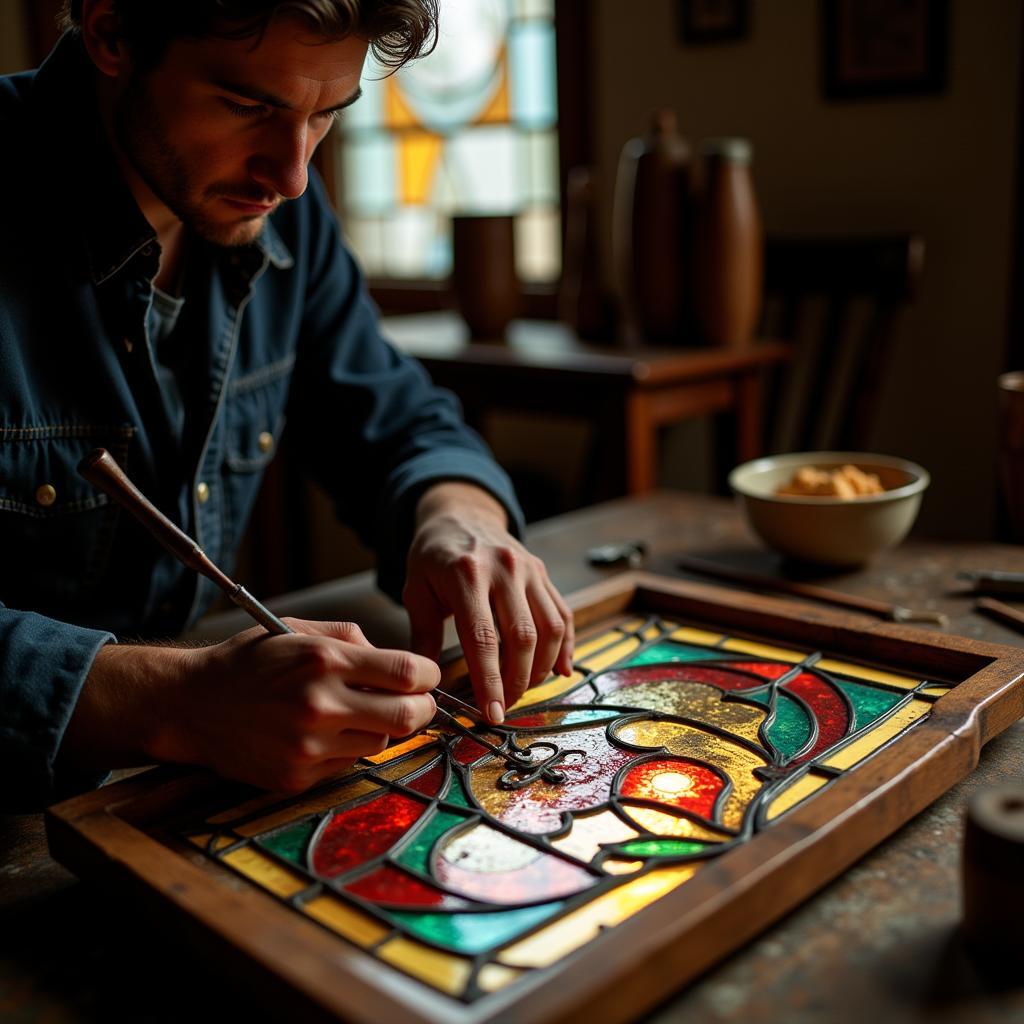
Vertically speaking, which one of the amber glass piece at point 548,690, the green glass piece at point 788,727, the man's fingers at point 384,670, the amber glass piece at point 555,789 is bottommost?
the amber glass piece at point 548,690

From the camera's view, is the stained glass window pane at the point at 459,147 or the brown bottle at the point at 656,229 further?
the stained glass window pane at the point at 459,147

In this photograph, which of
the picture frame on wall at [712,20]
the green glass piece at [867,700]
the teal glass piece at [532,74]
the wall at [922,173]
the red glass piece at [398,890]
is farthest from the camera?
the teal glass piece at [532,74]

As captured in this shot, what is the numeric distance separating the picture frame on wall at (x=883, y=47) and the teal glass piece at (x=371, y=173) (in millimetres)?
1895

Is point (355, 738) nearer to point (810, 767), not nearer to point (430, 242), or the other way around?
point (810, 767)

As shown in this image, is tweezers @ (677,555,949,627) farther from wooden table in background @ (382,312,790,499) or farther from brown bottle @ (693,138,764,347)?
brown bottle @ (693,138,764,347)

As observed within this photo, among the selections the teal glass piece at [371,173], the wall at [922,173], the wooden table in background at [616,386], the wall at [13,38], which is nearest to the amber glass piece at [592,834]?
the wooden table in background at [616,386]

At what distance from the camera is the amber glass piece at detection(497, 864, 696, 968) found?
0.71m

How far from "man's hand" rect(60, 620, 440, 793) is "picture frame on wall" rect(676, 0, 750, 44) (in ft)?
8.14

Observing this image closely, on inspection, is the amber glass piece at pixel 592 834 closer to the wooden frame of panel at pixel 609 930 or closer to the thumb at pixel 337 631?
the wooden frame of panel at pixel 609 930

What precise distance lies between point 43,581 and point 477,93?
9.54ft

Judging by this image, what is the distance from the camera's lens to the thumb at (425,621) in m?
1.21

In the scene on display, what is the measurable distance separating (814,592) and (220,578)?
2.52ft

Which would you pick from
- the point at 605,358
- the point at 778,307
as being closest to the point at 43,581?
the point at 605,358

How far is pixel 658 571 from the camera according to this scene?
61.2 inches
